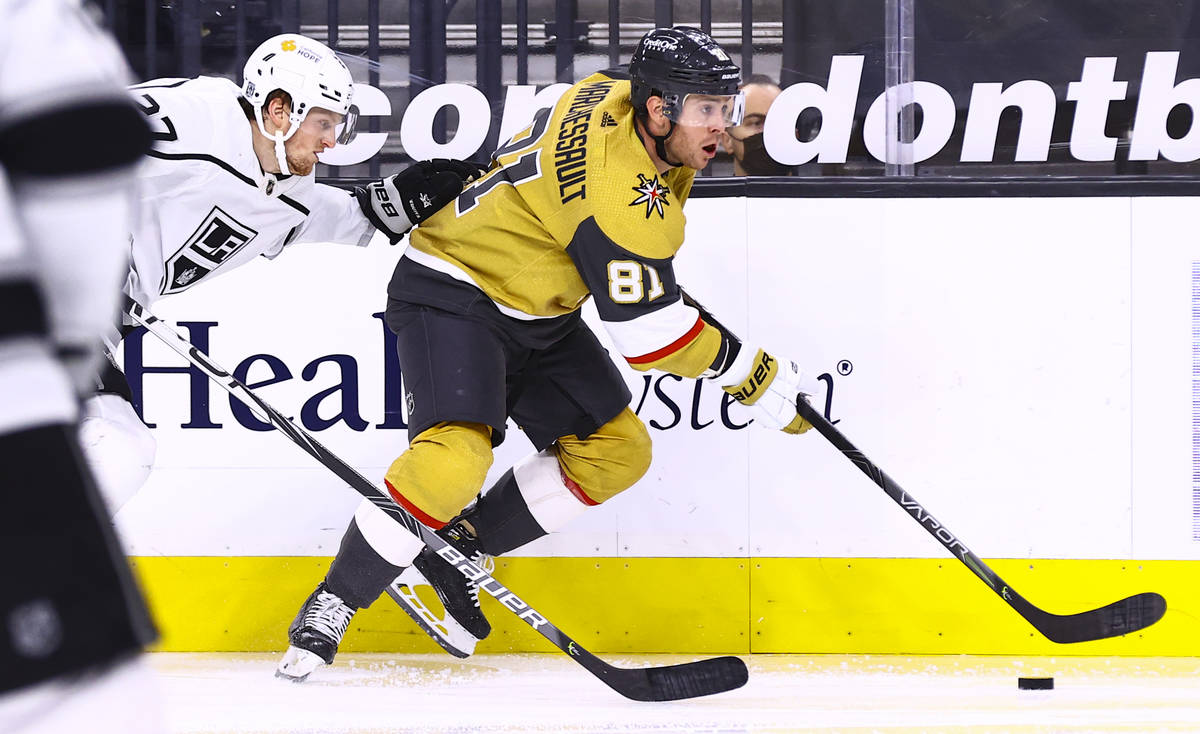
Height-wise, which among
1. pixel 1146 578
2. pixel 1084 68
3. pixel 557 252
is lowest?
pixel 1146 578

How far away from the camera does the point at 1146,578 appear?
2396mm

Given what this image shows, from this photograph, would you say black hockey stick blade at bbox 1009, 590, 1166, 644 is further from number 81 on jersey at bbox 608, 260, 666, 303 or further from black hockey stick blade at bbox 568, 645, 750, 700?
number 81 on jersey at bbox 608, 260, 666, 303

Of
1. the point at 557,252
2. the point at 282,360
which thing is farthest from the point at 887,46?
the point at 282,360

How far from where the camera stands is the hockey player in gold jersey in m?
1.94

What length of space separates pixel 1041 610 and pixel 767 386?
0.71m

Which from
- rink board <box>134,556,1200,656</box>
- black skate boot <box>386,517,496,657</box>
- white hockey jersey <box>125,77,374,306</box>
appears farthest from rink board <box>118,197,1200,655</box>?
white hockey jersey <box>125,77,374,306</box>

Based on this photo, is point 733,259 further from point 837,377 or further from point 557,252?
point 557,252

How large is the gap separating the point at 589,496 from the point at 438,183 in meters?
0.68

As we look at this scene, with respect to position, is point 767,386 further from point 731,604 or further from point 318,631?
point 318,631

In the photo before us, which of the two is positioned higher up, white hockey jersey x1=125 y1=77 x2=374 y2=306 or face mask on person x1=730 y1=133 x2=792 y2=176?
face mask on person x1=730 y1=133 x2=792 y2=176

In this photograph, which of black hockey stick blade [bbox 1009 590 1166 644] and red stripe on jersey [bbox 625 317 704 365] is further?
black hockey stick blade [bbox 1009 590 1166 644]

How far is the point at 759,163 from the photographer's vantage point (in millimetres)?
2486

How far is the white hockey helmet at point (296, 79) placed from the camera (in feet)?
6.51

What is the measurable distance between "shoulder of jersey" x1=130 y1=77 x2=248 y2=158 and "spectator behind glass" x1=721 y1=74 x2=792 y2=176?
1.04 m
